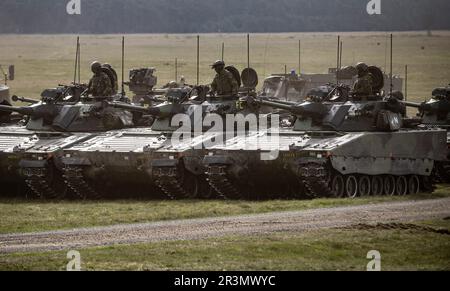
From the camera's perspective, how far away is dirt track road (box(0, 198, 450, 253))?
29.4 metres

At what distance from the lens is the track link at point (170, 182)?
38094 mm

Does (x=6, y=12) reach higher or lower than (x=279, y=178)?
higher

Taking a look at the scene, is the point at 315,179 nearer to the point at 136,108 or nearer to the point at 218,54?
the point at 136,108

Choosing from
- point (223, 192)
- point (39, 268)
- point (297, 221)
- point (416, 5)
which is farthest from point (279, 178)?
point (416, 5)

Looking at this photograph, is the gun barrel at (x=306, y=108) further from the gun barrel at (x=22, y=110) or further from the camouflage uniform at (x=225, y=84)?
the gun barrel at (x=22, y=110)

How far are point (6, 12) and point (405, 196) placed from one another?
4992 centimetres

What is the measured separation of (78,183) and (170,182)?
2.74 meters

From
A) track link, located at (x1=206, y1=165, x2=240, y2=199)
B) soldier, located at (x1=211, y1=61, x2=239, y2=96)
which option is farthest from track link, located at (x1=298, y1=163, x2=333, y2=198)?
soldier, located at (x1=211, y1=61, x2=239, y2=96)

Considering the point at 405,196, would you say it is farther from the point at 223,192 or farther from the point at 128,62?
the point at 128,62

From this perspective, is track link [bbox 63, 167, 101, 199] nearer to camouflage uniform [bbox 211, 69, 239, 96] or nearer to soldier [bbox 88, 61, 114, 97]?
soldier [bbox 88, 61, 114, 97]

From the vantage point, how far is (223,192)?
126 feet

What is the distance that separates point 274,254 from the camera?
27109 millimetres

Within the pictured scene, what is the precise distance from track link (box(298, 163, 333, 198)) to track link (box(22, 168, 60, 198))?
22.5 feet

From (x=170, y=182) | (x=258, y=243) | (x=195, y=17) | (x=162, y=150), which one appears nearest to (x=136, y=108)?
(x=162, y=150)
